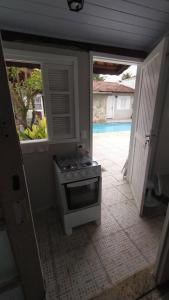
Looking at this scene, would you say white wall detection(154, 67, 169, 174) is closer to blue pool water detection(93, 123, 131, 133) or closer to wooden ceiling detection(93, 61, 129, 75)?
wooden ceiling detection(93, 61, 129, 75)

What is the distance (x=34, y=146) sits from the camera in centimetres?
186

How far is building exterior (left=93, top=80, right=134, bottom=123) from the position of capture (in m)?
10.5

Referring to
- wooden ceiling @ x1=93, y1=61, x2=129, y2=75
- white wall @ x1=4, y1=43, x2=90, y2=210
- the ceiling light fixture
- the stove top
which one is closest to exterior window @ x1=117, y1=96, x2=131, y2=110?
wooden ceiling @ x1=93, y1=61, x2=129, y2=75

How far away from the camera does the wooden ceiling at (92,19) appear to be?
1.19 m

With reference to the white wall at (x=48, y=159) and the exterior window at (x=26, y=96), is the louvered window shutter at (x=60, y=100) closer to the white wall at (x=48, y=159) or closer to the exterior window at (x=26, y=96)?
the white wall at (x=48, y=159)

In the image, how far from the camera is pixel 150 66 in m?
1.75

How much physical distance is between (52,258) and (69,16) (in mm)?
2377

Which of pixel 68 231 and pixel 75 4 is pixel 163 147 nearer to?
pixel 68 231

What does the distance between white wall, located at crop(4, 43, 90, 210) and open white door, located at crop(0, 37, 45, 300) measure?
1.21 m

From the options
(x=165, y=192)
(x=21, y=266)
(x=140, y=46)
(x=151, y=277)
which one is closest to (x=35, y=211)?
(x=21, y=266)

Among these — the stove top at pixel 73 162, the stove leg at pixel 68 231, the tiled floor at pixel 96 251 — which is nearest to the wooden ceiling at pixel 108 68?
the stove top at pixel 73 162

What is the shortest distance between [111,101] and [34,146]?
10.9m

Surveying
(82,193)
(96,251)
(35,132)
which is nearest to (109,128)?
(35,132)

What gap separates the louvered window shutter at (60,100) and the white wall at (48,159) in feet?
0.39
